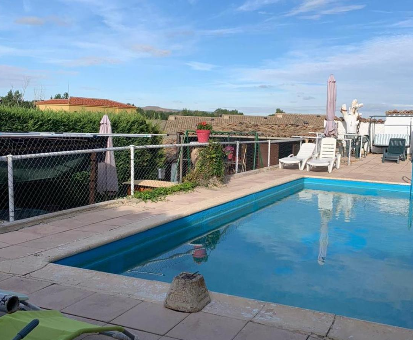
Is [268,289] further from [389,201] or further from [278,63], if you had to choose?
[278,63]

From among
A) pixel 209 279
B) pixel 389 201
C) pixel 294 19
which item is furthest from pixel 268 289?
pixel 294 19

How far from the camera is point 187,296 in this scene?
329cm

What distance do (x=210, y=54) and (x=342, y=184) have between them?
475 inches

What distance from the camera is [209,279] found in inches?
203

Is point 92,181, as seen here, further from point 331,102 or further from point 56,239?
point 331,102

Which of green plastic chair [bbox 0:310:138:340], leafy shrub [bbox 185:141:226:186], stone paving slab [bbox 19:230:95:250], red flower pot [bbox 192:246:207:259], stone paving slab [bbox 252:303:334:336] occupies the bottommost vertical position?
red flower pot [bbox 192:246:207:259]

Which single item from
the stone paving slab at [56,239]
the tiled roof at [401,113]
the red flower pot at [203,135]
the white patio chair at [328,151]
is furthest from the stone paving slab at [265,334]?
the tiled roof at [401,113]

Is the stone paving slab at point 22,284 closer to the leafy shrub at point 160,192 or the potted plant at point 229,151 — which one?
the leafy shrub at point 160,192

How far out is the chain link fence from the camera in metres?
7.24

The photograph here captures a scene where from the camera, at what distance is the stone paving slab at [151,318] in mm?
2998

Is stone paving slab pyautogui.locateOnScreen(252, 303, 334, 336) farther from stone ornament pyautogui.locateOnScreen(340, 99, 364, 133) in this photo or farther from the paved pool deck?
stone ornament pyautogui.locateOnScreen(340, 99, 364, 133)

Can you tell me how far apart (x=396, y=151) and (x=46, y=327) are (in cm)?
1806

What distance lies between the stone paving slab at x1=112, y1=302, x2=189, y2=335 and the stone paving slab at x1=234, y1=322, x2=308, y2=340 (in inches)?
19.1

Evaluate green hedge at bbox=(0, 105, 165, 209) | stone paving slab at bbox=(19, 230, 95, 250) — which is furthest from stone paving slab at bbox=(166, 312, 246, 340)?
green hedge at bbox=(0, 105, 165, 209)
